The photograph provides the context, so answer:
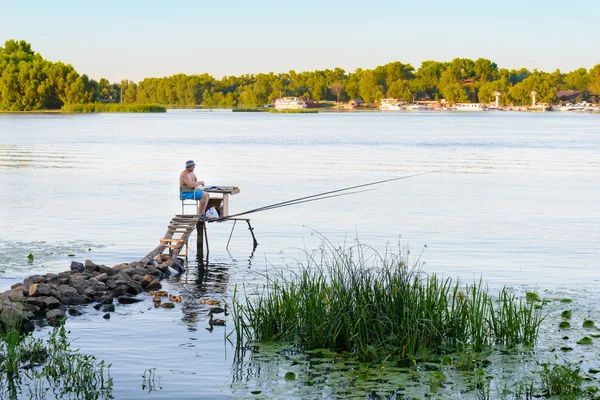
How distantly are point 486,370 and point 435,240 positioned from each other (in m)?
12.1

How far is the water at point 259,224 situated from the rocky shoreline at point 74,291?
40 centimetres

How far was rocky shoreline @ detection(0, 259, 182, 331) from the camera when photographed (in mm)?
13511

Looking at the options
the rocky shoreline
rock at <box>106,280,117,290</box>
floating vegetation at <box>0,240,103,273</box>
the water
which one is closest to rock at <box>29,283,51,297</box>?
the rocky shoreline

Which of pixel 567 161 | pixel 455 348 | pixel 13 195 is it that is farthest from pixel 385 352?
pixel 567 161

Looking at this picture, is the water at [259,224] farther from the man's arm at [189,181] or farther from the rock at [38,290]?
the man's arm at [189,181]

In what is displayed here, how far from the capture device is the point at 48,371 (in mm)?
10977

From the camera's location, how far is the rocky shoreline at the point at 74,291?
44.3 feet

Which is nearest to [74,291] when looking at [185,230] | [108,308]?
[108,308]

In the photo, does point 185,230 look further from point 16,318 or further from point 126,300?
point 16,318

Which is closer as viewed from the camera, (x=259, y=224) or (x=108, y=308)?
(x=108, y=308)

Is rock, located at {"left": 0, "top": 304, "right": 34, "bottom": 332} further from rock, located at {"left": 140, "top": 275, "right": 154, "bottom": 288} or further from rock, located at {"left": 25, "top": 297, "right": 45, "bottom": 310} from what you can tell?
rock, located at {"left": 140, "top": 275, "right": 154, "bottom": 288}

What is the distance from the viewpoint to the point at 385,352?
11.4 metres

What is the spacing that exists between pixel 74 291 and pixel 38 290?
2.57ft

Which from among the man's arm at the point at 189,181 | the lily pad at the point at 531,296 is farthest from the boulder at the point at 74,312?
the lily pad at the point at 531,296
